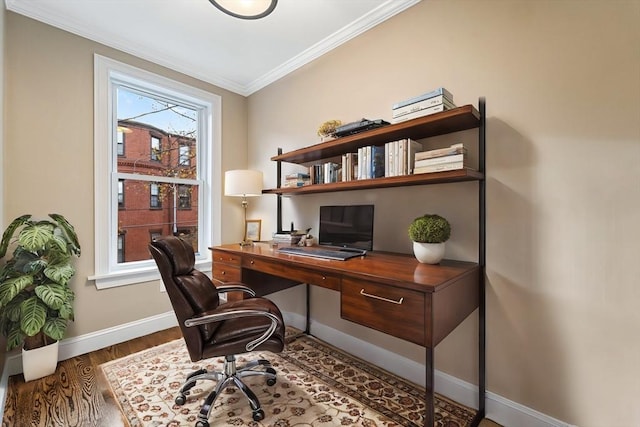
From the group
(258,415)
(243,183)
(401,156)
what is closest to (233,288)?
(258,415)

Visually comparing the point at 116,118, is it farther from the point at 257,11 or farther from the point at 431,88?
the point at 431,88

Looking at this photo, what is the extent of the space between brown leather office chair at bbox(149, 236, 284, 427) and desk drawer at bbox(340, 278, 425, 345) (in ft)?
1.48

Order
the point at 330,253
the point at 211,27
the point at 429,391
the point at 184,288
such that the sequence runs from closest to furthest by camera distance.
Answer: the point at 429,391, the point at 184,288, the point at 330,253, the point at 211,27

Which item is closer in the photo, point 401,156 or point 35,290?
point 401,156

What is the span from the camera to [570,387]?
1.37 meters

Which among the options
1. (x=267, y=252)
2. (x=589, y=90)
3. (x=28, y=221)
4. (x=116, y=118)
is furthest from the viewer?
(x=116, y=118)

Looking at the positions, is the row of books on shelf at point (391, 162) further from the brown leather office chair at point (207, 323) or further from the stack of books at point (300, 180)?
the brown leather office chair at point (207, 323)

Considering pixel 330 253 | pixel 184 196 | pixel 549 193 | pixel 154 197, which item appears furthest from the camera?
pixel 184 196

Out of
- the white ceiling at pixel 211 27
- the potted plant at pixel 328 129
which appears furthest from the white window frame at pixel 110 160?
the potted plant at pixel 328 129

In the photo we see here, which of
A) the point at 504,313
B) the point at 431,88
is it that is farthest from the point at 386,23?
the point at 504,313

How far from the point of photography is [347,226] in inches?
86.1

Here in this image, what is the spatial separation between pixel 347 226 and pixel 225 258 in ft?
3.46

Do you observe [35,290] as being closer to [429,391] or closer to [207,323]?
[207,323]

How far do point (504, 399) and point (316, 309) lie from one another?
1491mm
